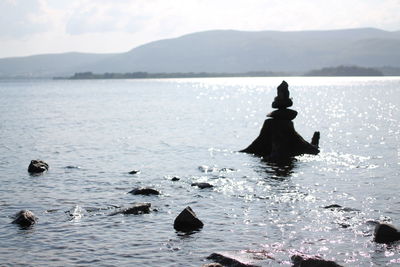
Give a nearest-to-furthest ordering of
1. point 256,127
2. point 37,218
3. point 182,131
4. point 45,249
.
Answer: point 45,249, point 37,218, point 182,131, point 256,127

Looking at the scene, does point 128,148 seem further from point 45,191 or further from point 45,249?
point 45,249

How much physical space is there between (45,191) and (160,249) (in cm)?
1477

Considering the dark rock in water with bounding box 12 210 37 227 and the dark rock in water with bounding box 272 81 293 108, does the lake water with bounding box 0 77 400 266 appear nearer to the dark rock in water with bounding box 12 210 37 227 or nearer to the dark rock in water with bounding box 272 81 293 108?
the dark rock in water with bounding box 12 210 37 227

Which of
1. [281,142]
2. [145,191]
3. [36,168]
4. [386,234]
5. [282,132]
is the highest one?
[282,132]

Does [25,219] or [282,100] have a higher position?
[282,100]

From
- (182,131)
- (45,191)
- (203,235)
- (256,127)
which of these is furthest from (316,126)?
(203,235)

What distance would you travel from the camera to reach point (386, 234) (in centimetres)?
2217

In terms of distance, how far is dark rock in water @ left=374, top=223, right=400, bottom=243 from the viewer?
22.1m

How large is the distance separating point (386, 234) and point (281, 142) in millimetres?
24847

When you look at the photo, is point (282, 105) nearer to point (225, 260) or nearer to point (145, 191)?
point (145, 191)

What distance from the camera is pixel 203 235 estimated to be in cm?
2334

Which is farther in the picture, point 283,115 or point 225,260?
point 283,115

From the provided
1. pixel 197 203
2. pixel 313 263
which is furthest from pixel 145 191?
pixel 313 263

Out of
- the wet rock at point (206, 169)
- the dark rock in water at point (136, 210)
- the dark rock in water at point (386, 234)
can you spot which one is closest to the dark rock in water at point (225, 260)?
the dark rock in water at point (386, 234)
